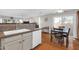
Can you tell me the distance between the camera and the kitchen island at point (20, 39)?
1022 mm

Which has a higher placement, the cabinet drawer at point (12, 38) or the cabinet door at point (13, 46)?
the cabinet drawer at point (12, 38)

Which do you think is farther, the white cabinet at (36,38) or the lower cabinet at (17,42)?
the white cabinet at (36,38)

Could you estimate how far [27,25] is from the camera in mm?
1143

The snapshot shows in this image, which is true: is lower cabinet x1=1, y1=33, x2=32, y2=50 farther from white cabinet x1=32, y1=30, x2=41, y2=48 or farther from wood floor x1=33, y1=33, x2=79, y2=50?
wood floor x1=33, y1=33, x2=79, y2=50

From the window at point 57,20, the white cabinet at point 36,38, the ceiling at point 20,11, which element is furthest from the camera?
the white cabinet at point 36,38

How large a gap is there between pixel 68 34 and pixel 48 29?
0.27 m

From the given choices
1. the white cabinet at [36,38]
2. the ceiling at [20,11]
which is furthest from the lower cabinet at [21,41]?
the ceiling at [20,11]

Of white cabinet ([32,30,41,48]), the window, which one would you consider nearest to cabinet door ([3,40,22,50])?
white cabinet ([32,30,41,48])

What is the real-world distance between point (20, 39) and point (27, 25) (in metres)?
0.21

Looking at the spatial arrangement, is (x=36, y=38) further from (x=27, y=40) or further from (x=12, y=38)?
(x=12, y=38)

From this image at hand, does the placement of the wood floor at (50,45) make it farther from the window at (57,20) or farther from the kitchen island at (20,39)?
the window at (57,20)

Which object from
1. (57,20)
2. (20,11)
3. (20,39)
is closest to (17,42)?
(20,39)
